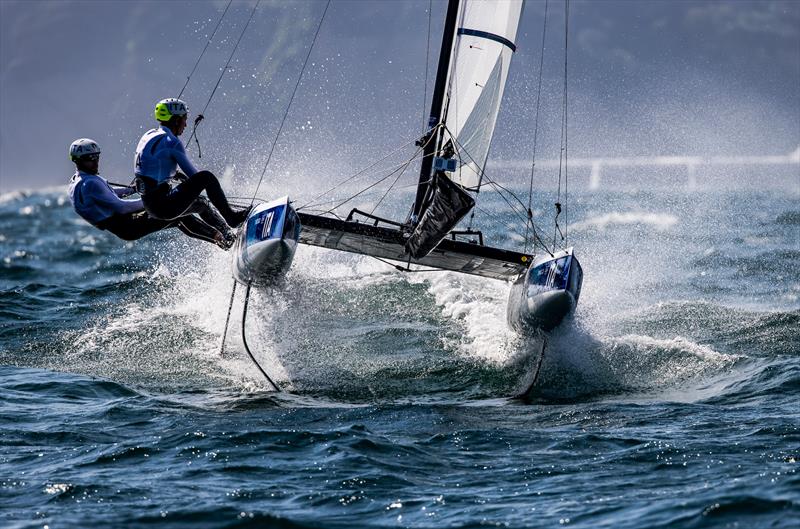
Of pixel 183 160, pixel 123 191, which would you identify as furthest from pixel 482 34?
pixel 123 191

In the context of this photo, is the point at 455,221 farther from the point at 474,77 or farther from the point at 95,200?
the point at 95,200

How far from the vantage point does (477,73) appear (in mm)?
7930

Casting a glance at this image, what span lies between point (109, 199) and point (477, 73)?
2.73 m

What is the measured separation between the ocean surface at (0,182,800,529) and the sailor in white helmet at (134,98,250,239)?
0.79m

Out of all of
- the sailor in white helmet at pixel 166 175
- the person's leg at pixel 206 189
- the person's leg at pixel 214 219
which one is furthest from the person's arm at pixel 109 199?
the person's leg at pixel 214 219

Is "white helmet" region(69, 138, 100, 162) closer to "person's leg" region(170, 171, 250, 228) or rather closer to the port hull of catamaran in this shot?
"person's leg" region(170, 171, 250, 228)

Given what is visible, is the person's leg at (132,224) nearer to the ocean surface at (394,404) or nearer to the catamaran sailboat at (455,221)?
the catamaran sailboat at (455,221)

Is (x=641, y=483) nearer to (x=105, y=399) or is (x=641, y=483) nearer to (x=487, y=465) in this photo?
(x=487, y=465)

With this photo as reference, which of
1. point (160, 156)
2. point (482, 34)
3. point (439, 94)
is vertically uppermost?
point (482, 34)

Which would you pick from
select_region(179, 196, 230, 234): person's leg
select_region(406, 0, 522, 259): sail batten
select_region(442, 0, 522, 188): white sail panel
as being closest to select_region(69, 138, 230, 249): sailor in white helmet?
select_region(179, 196, 230, 234): person's leg

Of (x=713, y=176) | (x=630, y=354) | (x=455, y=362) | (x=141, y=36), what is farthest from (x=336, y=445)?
(x=713, y=176)

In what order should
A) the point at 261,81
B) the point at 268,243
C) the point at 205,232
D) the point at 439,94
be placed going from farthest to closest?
1. the point at 261,81
2. the point at 439,94
3. the point at 205,232
4. the point at 268,243

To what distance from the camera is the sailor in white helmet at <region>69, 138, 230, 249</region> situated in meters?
6.68

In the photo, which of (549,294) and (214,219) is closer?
(549,294)
